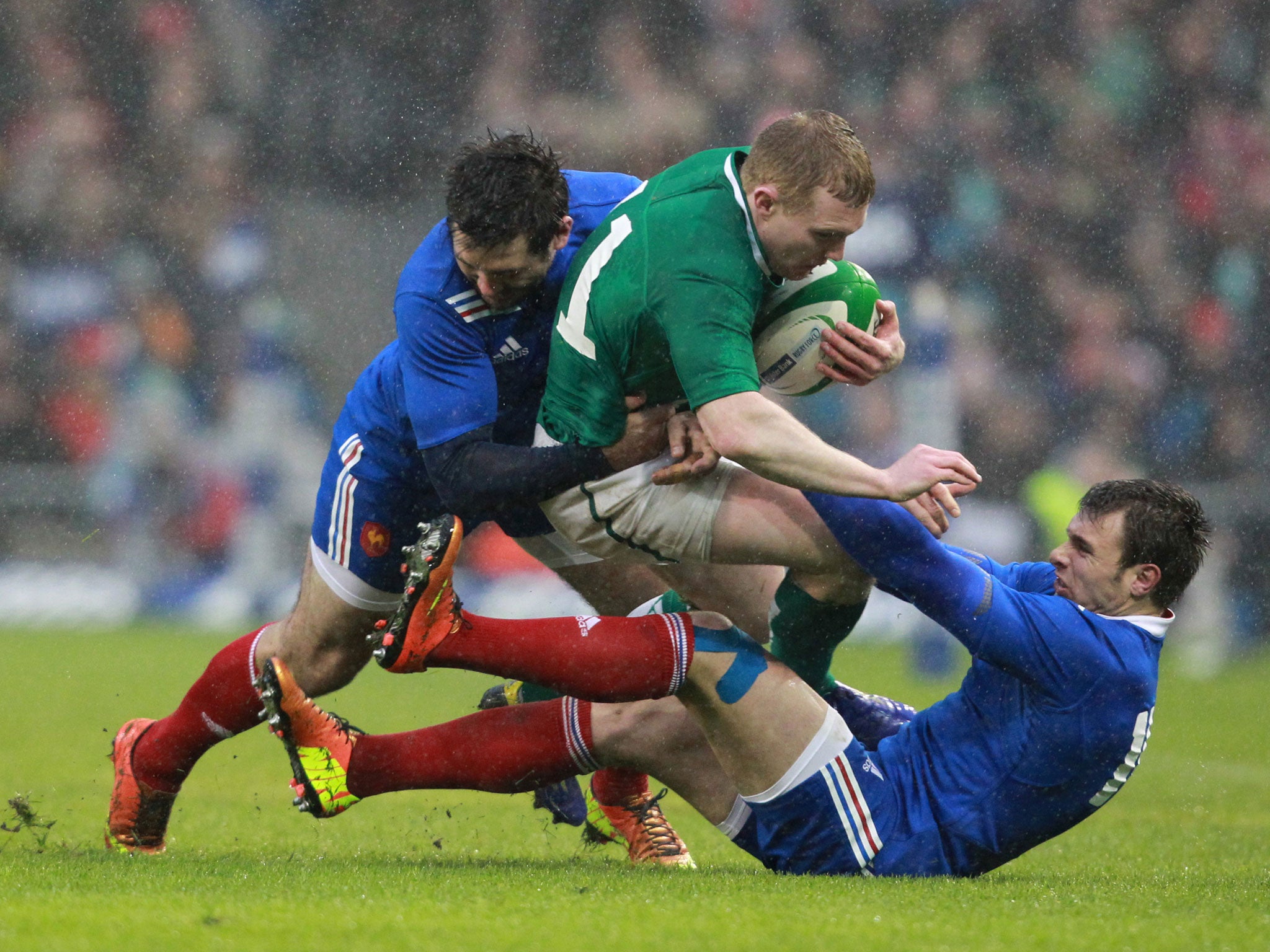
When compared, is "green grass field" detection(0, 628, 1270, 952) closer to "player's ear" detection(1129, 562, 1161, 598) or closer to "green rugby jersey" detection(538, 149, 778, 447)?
"player's ear" detection(1129, 562, 1161, 598)

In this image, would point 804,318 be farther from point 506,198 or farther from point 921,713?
point 921,713

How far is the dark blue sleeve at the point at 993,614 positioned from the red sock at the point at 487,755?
930 millimetres

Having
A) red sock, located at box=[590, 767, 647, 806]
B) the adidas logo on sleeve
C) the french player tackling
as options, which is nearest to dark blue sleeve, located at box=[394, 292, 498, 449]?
the adidas logo on sleeve

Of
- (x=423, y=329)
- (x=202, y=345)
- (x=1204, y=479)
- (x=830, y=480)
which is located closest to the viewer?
(x=830, y=480)

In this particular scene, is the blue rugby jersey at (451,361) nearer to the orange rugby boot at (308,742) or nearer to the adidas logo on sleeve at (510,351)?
the adidas logo on sleeve at (510,351)

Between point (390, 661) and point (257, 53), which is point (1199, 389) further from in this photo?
point (390, 661)

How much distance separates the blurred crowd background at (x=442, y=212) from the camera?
11.1m

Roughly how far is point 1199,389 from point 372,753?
869 cm

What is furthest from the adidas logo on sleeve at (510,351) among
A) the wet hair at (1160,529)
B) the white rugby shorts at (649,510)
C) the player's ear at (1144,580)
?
the player's ear at (1144,580)

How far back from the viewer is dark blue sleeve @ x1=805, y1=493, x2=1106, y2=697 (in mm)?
3551

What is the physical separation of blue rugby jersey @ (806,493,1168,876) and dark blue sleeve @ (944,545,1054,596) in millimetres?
305

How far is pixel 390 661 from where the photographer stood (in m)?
3.76

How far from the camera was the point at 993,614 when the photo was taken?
3.54m

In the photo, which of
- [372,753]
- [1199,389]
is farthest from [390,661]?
[1199,389]
